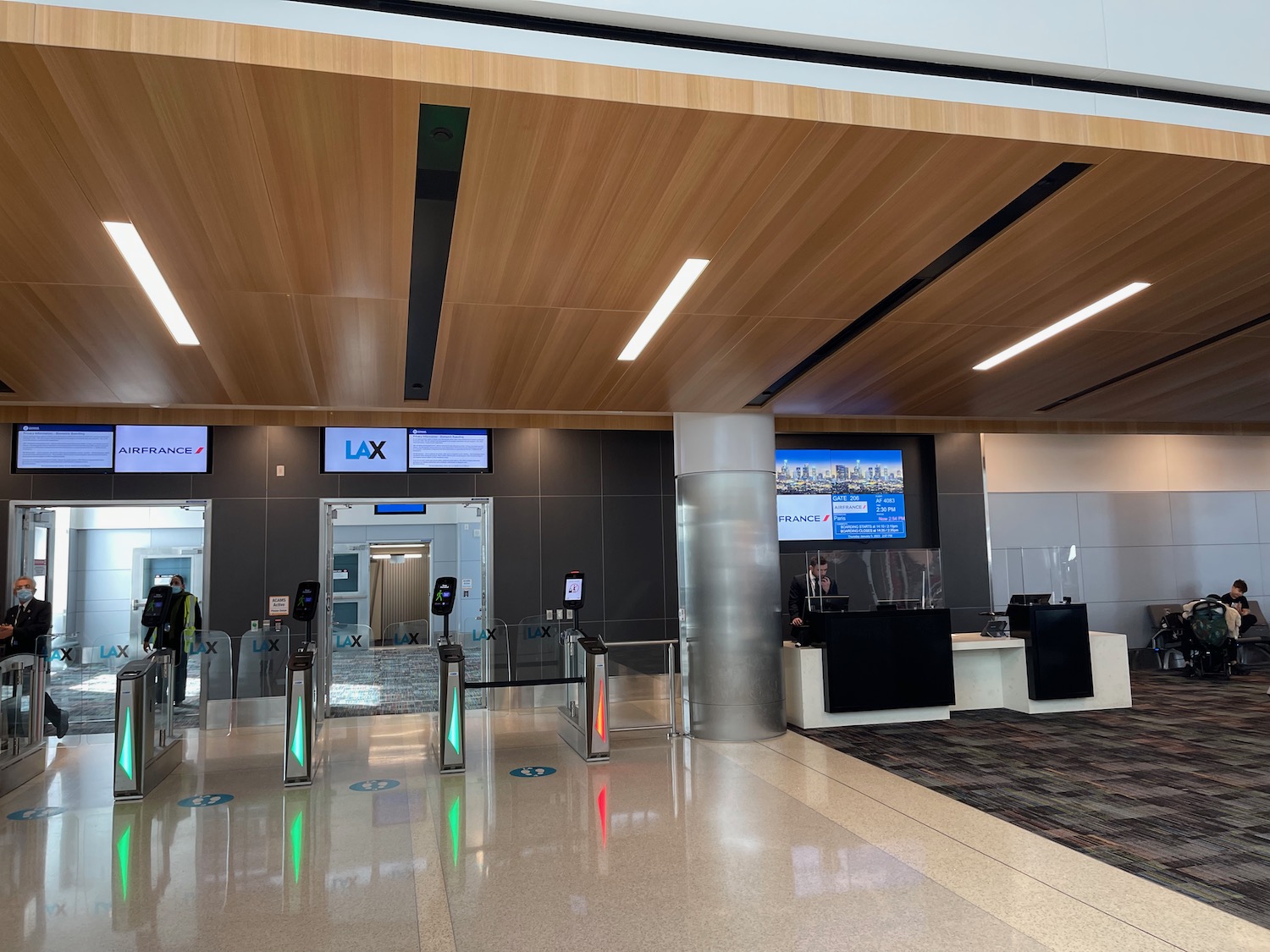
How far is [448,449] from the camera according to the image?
1070cm

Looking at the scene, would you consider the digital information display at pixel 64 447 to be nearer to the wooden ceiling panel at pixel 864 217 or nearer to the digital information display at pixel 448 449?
the digital information display at pixel 448 449

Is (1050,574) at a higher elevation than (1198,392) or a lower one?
lower

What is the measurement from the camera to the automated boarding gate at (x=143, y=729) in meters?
6.05

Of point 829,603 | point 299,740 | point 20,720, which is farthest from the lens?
point 829,603

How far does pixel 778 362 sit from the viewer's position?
254 inches

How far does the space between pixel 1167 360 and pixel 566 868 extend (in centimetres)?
558

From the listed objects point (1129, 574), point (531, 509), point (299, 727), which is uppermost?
point (531, 509)

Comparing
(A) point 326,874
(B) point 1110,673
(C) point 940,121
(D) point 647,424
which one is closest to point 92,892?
(A) point 326,874

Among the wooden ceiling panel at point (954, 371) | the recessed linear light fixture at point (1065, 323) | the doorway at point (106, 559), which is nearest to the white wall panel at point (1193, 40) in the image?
the recessed linear light fixture at point (1065, 323)

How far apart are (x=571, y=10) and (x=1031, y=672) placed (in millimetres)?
7791

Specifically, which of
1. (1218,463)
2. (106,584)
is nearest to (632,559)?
(106,584)

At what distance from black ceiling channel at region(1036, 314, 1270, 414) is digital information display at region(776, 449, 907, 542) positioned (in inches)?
131

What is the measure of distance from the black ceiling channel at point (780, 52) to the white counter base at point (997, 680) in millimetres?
5527

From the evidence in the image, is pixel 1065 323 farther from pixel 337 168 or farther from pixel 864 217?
pixel 337 168
